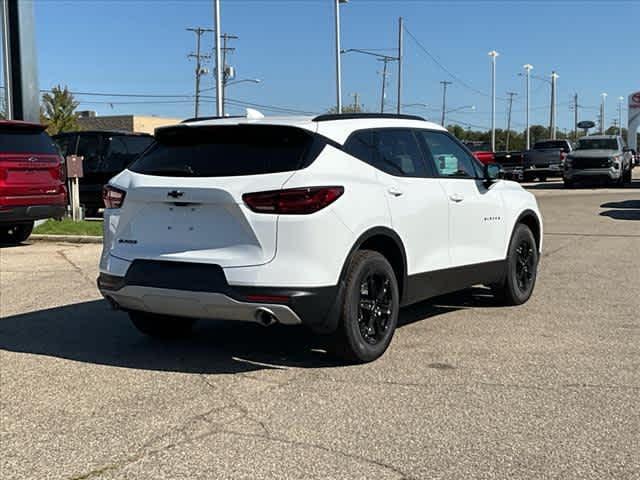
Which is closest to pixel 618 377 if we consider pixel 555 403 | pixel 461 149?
pixel 555 403

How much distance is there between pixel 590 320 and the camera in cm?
680

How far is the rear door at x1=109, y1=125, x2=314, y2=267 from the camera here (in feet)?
16.0

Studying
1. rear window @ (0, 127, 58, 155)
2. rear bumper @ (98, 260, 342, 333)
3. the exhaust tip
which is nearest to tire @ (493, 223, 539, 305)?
rear bumper @ (98, 260, 342, 333)

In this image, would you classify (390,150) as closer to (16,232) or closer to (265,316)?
(265,316)

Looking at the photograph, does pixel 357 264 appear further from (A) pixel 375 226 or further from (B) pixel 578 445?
(B) pixel 578 445

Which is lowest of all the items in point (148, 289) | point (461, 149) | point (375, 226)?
point (148, 289)

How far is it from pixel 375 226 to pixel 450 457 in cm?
194

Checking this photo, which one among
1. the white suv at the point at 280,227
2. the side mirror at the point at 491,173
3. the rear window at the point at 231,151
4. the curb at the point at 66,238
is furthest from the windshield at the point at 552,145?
the rear window at the point at 231,151

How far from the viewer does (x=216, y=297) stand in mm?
4867

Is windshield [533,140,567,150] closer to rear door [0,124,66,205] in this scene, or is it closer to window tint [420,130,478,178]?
rear door [0,124,66,205]

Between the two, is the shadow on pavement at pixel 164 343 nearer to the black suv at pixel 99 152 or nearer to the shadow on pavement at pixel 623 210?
the black suv at pixel 99 152

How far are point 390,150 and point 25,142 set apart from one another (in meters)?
7.68

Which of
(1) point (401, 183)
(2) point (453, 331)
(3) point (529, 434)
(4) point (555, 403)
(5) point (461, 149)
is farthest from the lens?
(5) point (461, 149)

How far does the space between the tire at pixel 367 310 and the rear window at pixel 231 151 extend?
0.84 metres
